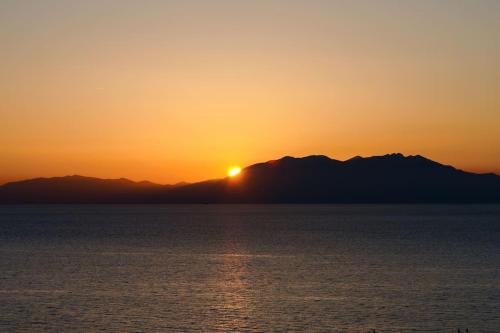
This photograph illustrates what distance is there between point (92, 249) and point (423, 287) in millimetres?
85811

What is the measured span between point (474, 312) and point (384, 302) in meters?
9.58

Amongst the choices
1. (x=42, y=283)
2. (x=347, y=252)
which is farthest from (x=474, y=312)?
(x=347, y=252)

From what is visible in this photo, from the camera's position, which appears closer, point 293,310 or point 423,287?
point 293,310

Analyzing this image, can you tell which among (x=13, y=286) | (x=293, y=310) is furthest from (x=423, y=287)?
(x=13, y=286)

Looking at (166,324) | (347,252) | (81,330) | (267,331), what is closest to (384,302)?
(267,331)

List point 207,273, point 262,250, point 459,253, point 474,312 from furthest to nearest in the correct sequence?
point 262,250, point 459,253, point 207,273, point 474,312

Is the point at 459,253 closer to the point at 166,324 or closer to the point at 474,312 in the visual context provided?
the point at 474,312

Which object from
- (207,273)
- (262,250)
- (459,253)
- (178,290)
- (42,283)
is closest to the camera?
(178,290)

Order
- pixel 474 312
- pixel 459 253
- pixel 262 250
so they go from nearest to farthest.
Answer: pixel 474 312, pixel 459 253, pixel 262 250

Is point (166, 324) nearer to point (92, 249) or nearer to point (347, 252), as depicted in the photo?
point (347, 252)

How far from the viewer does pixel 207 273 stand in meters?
102

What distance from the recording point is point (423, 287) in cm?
8481

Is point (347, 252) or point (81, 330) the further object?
point (347, 252)

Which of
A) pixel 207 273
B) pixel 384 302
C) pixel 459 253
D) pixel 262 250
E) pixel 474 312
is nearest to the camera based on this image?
pixel 474 312
